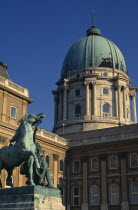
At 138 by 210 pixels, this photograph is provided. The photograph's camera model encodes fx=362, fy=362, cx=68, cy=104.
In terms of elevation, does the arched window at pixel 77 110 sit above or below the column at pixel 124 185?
above

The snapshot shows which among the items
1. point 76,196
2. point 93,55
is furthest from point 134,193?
point 93,55

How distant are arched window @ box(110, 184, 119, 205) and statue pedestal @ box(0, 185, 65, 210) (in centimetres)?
3356

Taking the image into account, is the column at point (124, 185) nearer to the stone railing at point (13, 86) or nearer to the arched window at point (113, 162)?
the arched window at point (113, 162)

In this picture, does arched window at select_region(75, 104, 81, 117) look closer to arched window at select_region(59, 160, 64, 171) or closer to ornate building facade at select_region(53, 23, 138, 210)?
ornate building facade at select_region(53, 23, 138, 210)

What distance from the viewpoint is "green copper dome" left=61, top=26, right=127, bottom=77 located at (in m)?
67.9

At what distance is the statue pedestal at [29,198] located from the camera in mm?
14656

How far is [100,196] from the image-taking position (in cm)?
4888

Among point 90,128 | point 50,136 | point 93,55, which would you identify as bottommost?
point 50,136

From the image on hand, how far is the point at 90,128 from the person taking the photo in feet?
199

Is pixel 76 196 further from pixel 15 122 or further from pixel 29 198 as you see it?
pixel 29 198

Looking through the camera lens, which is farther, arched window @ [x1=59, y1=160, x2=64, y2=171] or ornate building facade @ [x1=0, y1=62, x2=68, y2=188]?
arched window @ [x1=59, y1=160, x2=64, y2=171]

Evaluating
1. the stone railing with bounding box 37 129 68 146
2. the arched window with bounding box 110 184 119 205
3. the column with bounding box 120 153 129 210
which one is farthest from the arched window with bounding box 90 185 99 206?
the stone railing with bounding box 37 129 68 146

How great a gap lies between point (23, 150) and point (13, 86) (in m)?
27.7

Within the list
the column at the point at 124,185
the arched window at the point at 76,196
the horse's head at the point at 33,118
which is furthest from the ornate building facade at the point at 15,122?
the horse's head at the point at 33,118
